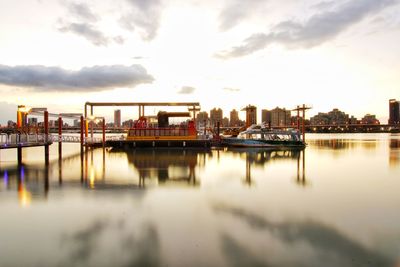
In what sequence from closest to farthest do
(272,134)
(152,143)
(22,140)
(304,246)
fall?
(304,246) → (22,140) → (152,143) → (272,134)

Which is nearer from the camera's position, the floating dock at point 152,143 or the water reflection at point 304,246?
the water reflection at point 304,246

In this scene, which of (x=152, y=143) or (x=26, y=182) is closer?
(x=26, y=182)

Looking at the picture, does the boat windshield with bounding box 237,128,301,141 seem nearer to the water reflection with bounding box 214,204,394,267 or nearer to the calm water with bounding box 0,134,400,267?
the calm water with bounding box 0,134,400,267

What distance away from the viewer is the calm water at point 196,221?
7.88 meters

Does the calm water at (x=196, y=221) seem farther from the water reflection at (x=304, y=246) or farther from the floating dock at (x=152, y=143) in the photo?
the floating dock at (x=152, y=143)

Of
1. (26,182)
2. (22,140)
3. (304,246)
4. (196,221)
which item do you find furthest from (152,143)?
(304,246)

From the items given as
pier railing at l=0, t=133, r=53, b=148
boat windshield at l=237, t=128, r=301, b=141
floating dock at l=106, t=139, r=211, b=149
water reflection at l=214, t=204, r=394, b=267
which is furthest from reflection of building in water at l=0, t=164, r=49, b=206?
boat windshield at l=237, t=128, r=301, b=141

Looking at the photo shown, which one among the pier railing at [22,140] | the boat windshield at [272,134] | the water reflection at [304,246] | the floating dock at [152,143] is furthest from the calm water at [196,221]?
the boat windshield at [272,134]

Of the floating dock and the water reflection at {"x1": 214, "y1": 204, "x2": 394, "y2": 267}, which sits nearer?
the water reflection at {"x1": 214, "y1": 204, "x2": 394, "y2": 267}

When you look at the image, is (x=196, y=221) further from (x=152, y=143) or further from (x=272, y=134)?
(x=272, y=134)

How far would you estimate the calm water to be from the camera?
7.88 meters

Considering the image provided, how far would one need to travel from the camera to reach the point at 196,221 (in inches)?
431

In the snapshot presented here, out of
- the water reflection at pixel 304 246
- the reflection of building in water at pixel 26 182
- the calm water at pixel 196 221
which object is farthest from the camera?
the reflection of building in water at pixel 26 182

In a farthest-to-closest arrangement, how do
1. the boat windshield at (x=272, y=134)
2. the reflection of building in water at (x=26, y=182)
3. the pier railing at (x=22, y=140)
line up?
the boat windshield at (x=272, y=134) → the pier railing at (x=22, y=140) → the reflection of building in water at (x=26, y=182)
